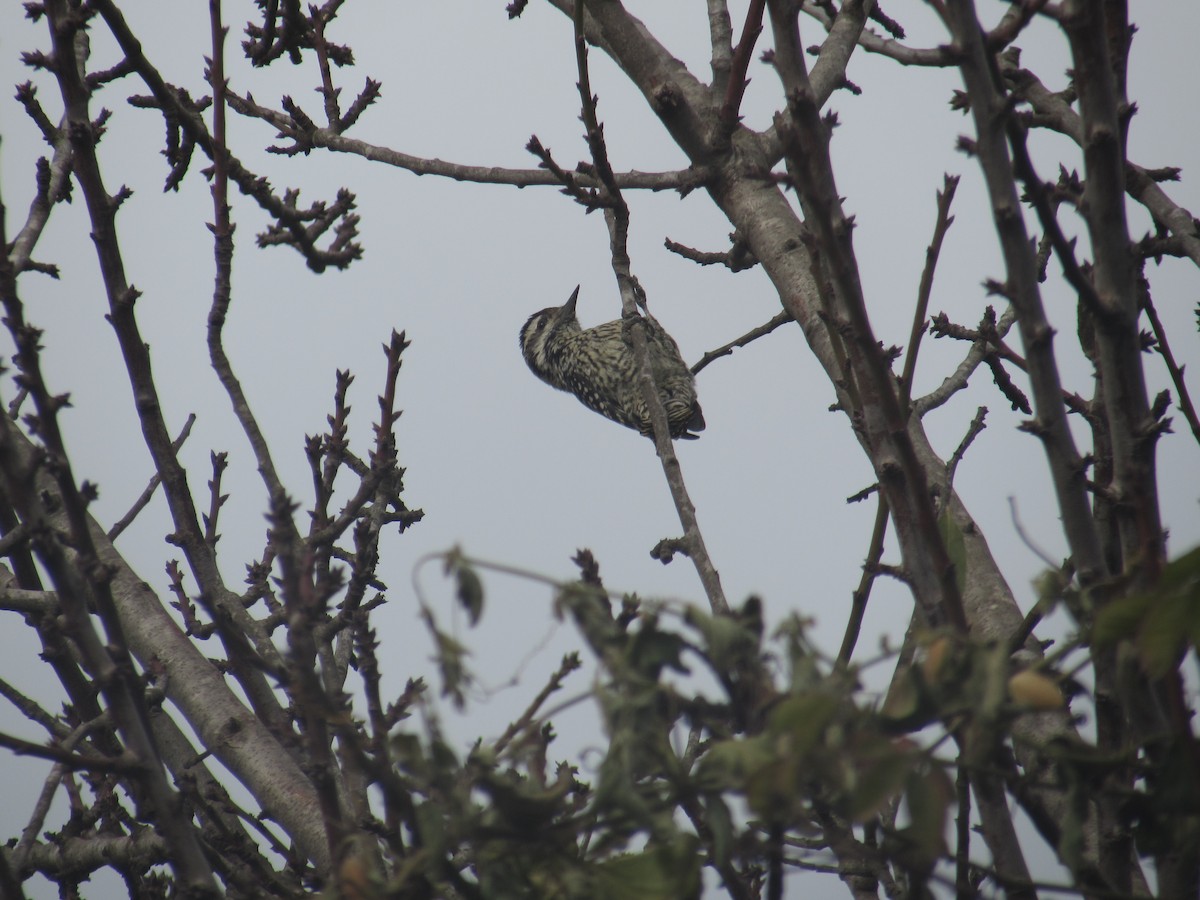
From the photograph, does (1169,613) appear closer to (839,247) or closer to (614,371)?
(839,247)

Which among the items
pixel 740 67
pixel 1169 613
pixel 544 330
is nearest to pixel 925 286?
pixel 1169 613

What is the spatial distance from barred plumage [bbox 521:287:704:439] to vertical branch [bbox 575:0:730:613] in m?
4.33

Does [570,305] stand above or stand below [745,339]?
above

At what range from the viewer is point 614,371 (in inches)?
327

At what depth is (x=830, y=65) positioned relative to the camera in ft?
10.8

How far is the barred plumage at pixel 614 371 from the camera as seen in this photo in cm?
810

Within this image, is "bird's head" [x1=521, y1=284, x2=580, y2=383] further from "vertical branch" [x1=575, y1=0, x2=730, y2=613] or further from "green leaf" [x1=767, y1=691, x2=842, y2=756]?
"green leaf" [x1=767, y1=691, x2=842, y2=756]

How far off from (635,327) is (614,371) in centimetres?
521

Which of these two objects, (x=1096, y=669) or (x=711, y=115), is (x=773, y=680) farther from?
(x=711, y=115)

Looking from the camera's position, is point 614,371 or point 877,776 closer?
point 877,776

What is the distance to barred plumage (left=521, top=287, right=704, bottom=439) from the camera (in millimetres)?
8102

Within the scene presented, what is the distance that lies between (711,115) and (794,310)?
72 cm

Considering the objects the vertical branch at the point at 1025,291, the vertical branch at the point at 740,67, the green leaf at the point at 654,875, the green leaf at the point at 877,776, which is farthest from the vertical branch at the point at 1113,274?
the vertical branch at the point at 740,67

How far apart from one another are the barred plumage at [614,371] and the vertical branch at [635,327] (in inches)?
171
